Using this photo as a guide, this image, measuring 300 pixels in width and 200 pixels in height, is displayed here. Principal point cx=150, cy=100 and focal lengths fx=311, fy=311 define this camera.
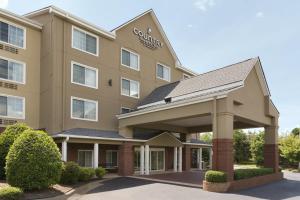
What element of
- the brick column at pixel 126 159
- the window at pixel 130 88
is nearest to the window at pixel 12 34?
the window at pixel 130 88

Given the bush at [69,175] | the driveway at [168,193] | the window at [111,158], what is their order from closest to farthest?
the driveway at [168,193]
the bush at [69,175]
the window at [111,158]

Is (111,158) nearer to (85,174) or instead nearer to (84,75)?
(85,174)

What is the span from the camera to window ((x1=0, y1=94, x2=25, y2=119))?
21.0 meters

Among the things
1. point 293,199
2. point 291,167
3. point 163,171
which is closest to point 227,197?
point 293,199

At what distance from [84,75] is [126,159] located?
24.4 feet

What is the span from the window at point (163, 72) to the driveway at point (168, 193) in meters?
14.2

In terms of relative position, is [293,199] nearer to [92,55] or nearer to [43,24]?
[92,55]

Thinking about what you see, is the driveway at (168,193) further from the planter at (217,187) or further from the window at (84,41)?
the window at (84,41)

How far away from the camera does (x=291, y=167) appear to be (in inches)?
1593

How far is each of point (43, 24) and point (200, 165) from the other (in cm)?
2234

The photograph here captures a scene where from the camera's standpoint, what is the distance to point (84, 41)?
24859mm

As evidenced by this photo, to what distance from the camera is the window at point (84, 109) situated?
23.6 meters

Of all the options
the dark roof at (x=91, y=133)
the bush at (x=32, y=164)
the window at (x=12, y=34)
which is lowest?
the bush at (x=32, y=164)

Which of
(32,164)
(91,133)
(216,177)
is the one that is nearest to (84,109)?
(91,133)
